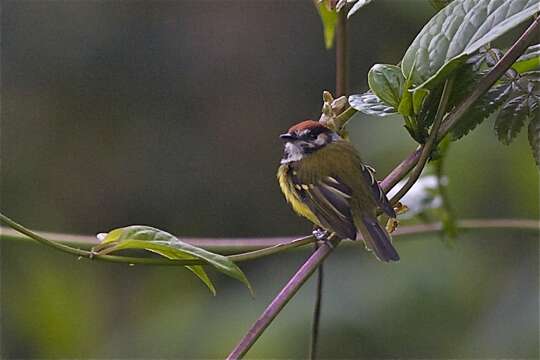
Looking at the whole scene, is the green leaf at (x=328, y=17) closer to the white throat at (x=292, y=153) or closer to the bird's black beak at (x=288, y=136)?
the bird's black beak at (x=288, y=136)

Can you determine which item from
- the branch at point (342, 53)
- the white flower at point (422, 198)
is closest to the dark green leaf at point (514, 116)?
the branch at point (342, 53)

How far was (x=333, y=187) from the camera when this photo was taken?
168 centimetres

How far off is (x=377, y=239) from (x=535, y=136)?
0.49 meters

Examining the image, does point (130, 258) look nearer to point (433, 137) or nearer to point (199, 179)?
point (433, 137)

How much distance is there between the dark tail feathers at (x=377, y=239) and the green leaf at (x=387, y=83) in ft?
1.42

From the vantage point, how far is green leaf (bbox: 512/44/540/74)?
110 cm

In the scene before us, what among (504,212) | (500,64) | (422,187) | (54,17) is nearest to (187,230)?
(54,17)

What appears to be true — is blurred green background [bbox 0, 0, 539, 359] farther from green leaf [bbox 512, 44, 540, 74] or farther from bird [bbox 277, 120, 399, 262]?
green leaf [bbox 512, 44, 540, 74]

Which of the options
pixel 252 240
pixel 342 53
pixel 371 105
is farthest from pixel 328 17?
pixel 252 240

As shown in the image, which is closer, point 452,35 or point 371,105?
point 452,35

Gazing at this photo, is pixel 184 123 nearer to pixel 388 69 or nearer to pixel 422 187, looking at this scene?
pixel 422 187

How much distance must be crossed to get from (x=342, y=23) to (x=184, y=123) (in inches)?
109

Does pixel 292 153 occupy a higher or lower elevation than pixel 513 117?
lower

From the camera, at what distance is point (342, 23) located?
4.16 ft
